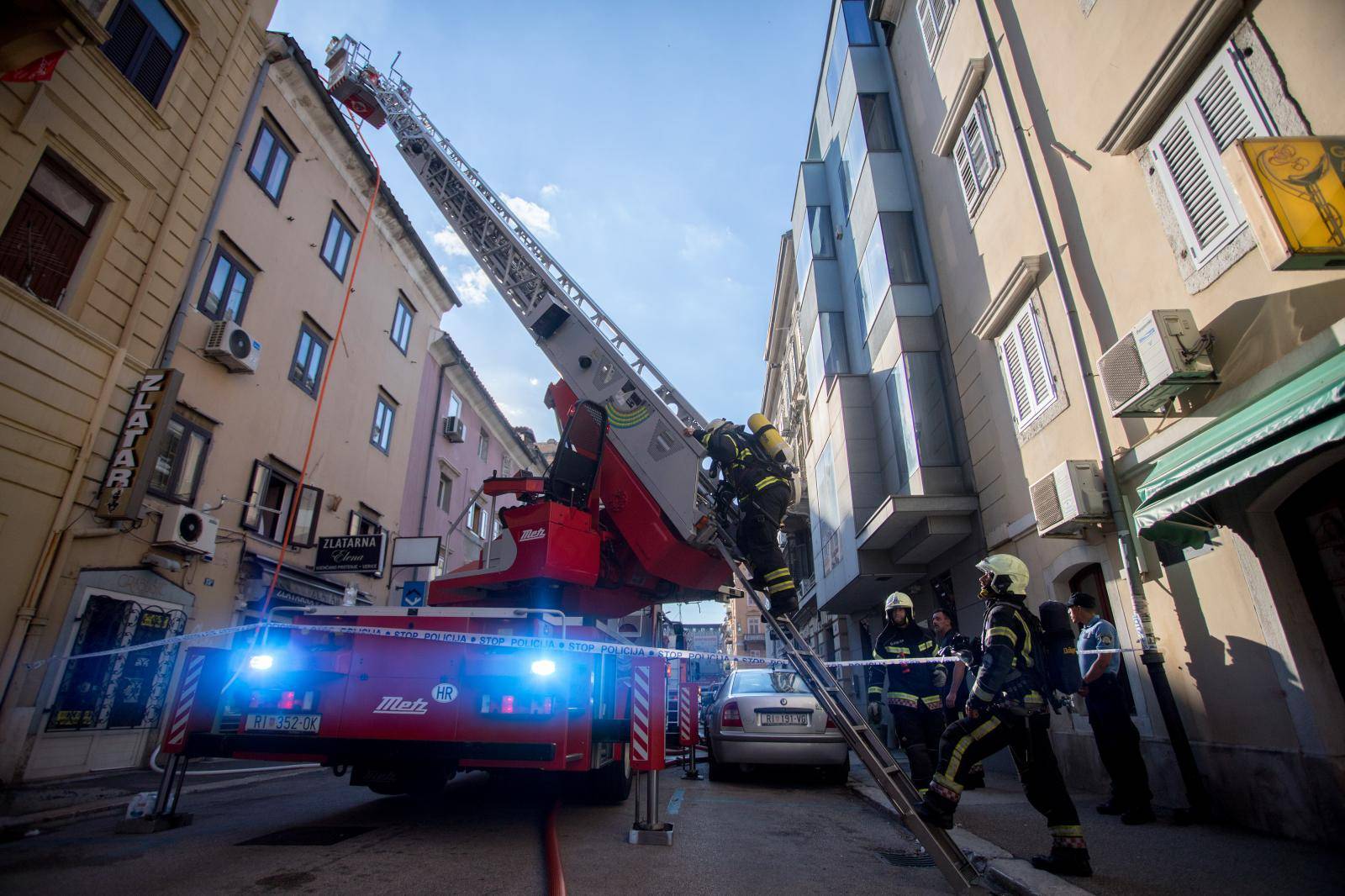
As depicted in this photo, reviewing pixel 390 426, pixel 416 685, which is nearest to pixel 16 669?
pixel 416 685

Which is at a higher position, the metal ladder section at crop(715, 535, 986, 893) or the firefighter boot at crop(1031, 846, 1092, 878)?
the metal ladder section at crop(715, 535, 986, 893)

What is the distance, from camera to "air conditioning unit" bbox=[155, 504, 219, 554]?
9.05 m

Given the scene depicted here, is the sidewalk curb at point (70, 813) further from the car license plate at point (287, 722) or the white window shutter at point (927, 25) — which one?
the white window shutter at point (927, 25)

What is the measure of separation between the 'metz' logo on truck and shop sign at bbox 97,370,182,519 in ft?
19.5


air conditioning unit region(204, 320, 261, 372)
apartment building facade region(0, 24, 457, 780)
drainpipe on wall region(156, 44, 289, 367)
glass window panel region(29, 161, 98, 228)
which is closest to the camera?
glass window panel region(29, 161, 98, 228)

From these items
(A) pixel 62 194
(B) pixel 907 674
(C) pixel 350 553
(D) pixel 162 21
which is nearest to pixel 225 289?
(A) pixel 62 194

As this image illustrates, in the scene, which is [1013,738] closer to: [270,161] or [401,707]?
[401,707]

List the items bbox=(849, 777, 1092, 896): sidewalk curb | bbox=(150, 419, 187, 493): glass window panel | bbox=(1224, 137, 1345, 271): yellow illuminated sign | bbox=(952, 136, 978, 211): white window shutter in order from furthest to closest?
bbox=(952, 136, 978, 211): white window shutter, bbox=(150, 419, 187, 493): glass window panel, bbox=(1224, 137, 1345, 271): yellow illuminated sign, bbox=(849, 777, 1092, 896): sidewalk curb

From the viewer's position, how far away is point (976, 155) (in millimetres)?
9539

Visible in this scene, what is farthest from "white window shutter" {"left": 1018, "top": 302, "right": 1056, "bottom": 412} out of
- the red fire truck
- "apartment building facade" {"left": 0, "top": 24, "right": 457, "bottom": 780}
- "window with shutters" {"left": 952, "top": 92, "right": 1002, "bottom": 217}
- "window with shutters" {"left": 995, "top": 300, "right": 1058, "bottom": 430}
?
"apartment building facade" {"left": 0, "top": 24, "right": 457, "bottom": 780}

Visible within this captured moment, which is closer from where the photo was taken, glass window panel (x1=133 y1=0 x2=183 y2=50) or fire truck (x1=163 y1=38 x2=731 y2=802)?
fire truck (x1=163 y1=38 x2=731 y2=802)

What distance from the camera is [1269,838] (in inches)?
173

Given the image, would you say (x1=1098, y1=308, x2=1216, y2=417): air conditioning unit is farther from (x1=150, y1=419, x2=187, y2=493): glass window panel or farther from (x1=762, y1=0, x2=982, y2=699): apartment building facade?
(x1=150, y1=419, x2=187, y2=493): glass window panel

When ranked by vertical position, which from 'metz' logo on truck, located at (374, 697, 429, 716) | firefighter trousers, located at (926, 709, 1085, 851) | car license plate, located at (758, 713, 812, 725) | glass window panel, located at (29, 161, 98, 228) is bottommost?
firefighter trousers, located at (926, 709, 1085, 851)
